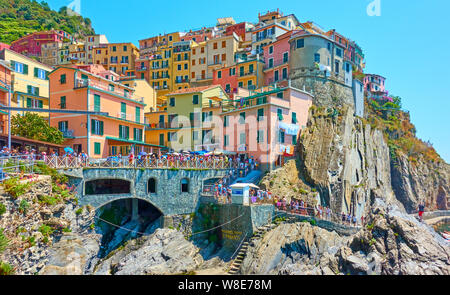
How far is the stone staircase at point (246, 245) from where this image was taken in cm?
2936

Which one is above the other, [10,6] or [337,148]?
[10,6]

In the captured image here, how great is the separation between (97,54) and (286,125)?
201 feet

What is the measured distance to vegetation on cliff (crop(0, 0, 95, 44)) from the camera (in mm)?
101562

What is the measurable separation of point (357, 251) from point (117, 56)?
73.9m

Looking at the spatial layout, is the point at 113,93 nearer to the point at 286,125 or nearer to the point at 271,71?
the point at 286,125

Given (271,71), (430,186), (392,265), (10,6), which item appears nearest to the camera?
(392,265)

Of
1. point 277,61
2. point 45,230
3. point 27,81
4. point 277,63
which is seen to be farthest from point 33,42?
point 45,230

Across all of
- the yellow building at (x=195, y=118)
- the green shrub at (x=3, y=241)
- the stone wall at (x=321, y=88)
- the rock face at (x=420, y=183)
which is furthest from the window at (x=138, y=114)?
the rock face at (x=420, y=183)

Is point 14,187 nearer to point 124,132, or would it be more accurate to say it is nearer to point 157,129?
point 124,132

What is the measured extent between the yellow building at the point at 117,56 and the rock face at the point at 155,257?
195 ft

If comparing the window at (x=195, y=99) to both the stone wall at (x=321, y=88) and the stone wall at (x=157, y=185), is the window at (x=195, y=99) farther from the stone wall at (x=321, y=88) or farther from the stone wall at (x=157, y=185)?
the stone wall at (x=157, y=185)

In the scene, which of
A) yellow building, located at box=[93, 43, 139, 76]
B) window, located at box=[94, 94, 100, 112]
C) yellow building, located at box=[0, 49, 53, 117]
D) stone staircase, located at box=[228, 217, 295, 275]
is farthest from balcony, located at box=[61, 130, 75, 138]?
yellow building, located at box=[93, 43, 139, 76]
